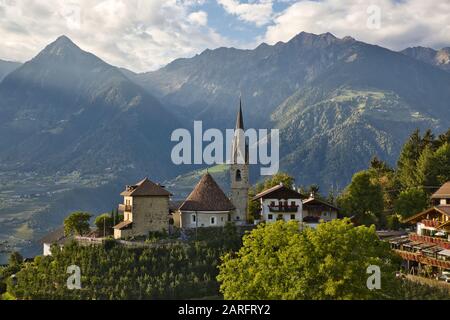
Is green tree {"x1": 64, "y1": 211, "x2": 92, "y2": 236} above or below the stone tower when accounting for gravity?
below

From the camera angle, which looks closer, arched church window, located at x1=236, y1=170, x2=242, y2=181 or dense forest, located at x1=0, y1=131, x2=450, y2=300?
dense forest, located at x1=0, y1=131, x2=450, y2=300

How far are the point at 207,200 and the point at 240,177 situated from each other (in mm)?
8908

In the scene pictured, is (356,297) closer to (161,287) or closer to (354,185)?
(161,287)

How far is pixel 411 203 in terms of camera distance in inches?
3231

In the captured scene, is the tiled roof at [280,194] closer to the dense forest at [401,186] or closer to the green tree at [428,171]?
the dense forest at [401,186]

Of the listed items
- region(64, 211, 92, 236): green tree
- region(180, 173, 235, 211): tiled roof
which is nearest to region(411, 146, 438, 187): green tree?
region(180, 173, 235, 211): tiled roof

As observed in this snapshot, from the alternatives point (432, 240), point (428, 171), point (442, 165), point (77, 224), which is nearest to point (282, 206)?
point (432, 240)

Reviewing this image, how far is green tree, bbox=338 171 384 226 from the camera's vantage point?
273 ft

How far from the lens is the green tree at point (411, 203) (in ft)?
269

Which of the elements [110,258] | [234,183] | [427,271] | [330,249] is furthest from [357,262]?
[234,183]

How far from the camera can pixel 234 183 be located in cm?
8088

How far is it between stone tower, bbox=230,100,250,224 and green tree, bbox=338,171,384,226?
16409mm

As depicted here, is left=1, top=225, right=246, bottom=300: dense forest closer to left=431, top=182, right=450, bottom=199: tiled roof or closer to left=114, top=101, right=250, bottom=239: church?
left=114, top=101, right=250, bottom=239: church

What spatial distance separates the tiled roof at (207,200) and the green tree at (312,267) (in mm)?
29349
